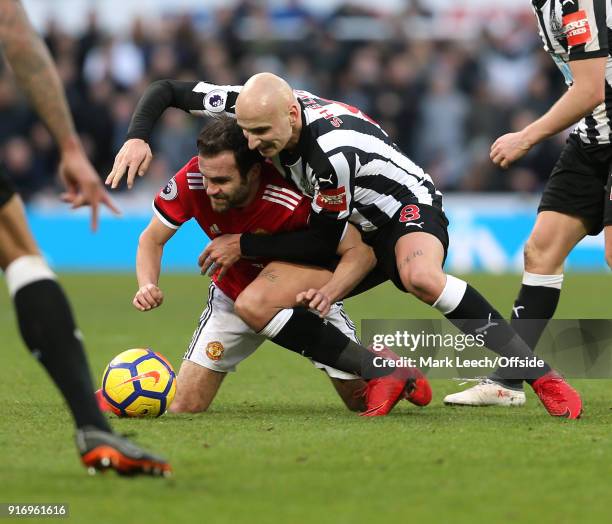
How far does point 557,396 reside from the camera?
19.7 ft

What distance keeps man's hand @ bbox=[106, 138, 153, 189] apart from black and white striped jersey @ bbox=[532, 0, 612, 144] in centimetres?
218

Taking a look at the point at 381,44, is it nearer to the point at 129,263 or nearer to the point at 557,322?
the point at 129,263

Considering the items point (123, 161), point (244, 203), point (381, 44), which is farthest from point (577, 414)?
point (381, 44)

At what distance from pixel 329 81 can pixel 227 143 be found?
40.7 feet

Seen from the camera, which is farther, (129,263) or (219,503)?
(129,263)

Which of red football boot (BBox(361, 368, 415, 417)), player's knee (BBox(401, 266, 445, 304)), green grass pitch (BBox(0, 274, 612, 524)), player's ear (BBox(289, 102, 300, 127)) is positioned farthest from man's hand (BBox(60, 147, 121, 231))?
red football boot (BBox(361, 368, 415, 417))

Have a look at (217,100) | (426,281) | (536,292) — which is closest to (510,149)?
Answer: (426,281)

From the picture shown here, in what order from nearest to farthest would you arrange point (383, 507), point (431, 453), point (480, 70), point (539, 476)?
point (383, 507) → point (539, 476) → point (431, 453) → point (480, 70)

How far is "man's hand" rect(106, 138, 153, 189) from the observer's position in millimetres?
5824

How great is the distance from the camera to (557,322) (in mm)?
6777

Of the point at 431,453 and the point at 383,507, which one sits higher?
the point at 383,507

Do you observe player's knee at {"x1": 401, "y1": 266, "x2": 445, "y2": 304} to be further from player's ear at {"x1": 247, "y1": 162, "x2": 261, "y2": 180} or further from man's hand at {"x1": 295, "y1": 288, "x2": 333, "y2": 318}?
player's ear at {"x1": 247, "y1": 162, "x2": 261, "y2": 180}

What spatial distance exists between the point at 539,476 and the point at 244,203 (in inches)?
102

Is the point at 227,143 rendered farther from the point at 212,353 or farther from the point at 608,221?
the point at 608,221
